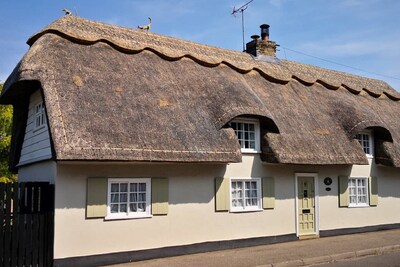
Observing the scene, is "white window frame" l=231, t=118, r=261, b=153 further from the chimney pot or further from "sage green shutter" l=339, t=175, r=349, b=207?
the chimney pot

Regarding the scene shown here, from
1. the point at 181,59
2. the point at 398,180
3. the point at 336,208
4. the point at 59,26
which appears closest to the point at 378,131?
the point at 398,180

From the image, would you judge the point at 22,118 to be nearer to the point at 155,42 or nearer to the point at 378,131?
the point at 155,42

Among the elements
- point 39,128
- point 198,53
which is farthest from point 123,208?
point 198,53

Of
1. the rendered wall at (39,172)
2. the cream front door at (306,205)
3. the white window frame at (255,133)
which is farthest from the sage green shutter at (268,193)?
the rendered wall at (39,172)

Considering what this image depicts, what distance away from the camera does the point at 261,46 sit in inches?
727

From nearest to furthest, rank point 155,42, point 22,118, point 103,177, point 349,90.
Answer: point 103,177, point 22,118, point 155,42, point 349,90

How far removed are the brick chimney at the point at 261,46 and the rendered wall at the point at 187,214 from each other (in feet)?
21.2

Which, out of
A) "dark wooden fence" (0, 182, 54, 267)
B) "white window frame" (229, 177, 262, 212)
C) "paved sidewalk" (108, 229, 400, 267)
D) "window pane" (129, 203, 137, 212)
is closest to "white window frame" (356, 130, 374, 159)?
"paved sidewalk" (108, 229, 400, 267)

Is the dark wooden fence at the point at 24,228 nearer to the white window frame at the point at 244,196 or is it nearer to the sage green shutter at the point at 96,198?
the sage green shutter at the point at 96,198

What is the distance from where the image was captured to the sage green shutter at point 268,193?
12.9 metres

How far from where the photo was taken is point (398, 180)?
55.3 ft

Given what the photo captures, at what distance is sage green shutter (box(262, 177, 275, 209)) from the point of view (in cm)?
1291

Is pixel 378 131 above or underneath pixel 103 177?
above

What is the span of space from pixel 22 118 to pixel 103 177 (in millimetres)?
4975
